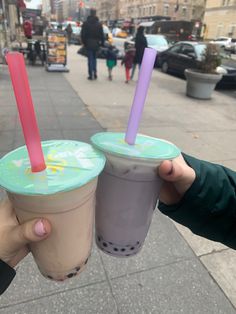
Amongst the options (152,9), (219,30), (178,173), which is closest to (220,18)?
(219,30)

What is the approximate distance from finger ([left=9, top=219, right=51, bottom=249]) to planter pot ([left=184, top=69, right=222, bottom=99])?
826 cm

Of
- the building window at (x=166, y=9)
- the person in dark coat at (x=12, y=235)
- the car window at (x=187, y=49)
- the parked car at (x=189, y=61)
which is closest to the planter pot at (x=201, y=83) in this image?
the parked car at (x=189, y=61)

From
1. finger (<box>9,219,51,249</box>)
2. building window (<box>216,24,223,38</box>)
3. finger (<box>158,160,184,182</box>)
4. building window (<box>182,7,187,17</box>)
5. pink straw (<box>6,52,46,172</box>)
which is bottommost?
building window (<box>216,24,223,38</box>)

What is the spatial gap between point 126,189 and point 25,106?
17.1 inches

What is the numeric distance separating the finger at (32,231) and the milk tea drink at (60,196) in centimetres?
2

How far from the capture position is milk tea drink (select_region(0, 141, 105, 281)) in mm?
771

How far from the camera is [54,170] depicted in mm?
825

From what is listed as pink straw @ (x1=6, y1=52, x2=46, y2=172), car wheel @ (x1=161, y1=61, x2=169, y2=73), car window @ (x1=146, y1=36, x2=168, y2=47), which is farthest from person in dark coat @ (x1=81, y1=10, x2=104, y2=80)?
pink straw @ (x1=6, y1=52, x2=46, y2=172)

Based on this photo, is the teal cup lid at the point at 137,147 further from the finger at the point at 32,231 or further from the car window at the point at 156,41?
the car window at the point at 156,41

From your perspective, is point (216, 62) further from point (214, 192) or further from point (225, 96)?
point (214, 192)

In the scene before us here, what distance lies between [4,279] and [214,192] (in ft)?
2.87

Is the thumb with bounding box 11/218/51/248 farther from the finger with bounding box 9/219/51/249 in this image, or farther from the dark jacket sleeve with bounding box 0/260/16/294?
the dark jacket sleeve with bounding box 0/260/16/294

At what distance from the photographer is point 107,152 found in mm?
938

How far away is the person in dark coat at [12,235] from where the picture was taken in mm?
823
